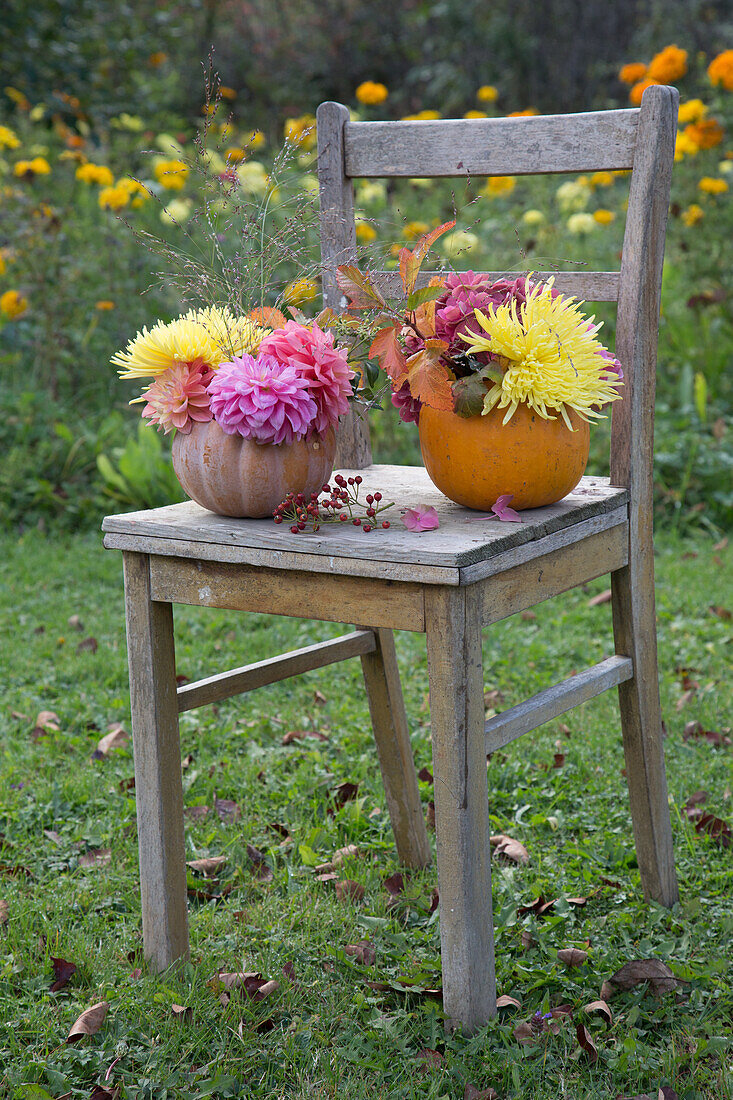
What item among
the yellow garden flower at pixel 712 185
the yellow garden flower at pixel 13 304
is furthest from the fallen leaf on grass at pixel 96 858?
the yellow garden flower at pixel 712 185

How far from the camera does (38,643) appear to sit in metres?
3.07

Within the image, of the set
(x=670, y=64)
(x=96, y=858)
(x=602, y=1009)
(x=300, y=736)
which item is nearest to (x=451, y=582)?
(x=602, y=1009)

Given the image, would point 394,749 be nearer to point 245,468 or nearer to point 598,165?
point 245,468

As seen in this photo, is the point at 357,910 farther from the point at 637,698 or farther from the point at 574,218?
the point at 574,218

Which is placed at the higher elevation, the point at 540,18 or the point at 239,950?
the point at 540,18

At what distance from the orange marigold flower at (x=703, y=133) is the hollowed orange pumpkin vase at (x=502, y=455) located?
139 inches

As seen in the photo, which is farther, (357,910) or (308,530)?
(357,910)

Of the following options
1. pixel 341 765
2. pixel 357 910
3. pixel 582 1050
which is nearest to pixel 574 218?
pixel 341 765

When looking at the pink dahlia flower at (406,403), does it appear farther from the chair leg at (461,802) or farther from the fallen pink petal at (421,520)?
the chair leg at (461,802)

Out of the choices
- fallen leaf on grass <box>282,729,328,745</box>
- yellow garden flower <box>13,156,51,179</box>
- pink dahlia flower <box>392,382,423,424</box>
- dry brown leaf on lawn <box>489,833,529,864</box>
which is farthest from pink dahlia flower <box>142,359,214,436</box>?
yellow garden flower <box>13,156,51,179</box>

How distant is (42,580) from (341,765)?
1.54 meters

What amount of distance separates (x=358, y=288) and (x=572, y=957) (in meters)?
1.10

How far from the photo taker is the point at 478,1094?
144 cm

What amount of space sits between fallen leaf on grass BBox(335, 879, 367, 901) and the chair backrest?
0.86 m
